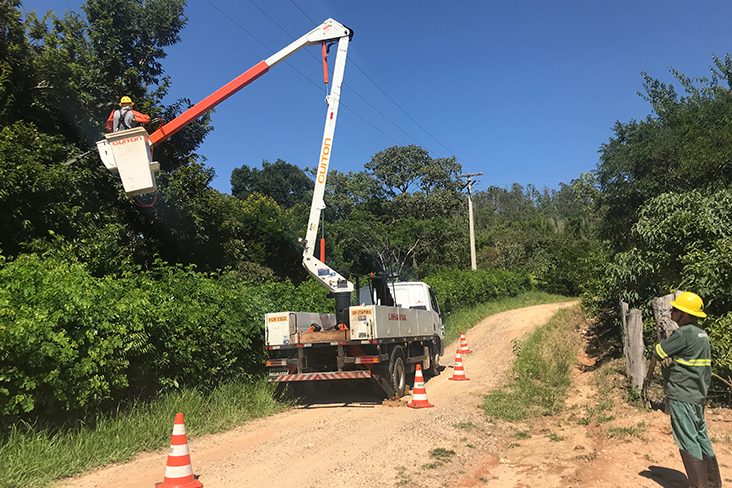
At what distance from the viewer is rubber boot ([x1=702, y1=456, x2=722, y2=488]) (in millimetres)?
4426

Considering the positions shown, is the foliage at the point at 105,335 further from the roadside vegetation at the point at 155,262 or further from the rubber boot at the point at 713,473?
the rubber boot at the point at 713,473

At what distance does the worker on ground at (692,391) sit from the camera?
4.44m

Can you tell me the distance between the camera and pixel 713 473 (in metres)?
4.44

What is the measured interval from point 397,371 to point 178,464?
576cm

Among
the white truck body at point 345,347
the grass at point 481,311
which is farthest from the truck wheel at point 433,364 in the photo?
the grass at point 481,311

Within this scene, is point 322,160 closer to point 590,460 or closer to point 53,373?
point 53,373

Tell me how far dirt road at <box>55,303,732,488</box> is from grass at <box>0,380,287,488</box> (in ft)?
0.86

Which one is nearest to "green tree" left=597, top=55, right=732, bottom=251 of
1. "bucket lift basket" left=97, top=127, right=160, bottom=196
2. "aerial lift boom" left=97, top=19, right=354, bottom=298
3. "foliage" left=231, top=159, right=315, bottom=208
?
"aerial lift boom" left=97, top=19, right=354, bottom=298

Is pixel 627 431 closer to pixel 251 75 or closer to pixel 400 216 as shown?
pixel 251 75

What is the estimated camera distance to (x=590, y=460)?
19.3 ft

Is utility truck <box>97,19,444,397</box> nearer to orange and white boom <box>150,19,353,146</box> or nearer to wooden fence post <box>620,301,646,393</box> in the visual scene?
orange and white boom <box>150,19,353,146</box>

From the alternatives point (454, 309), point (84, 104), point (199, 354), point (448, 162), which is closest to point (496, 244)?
point (448, 162)

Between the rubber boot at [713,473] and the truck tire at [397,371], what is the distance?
19.5 feet

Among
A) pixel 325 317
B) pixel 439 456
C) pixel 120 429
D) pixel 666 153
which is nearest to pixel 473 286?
pixel 666 153
